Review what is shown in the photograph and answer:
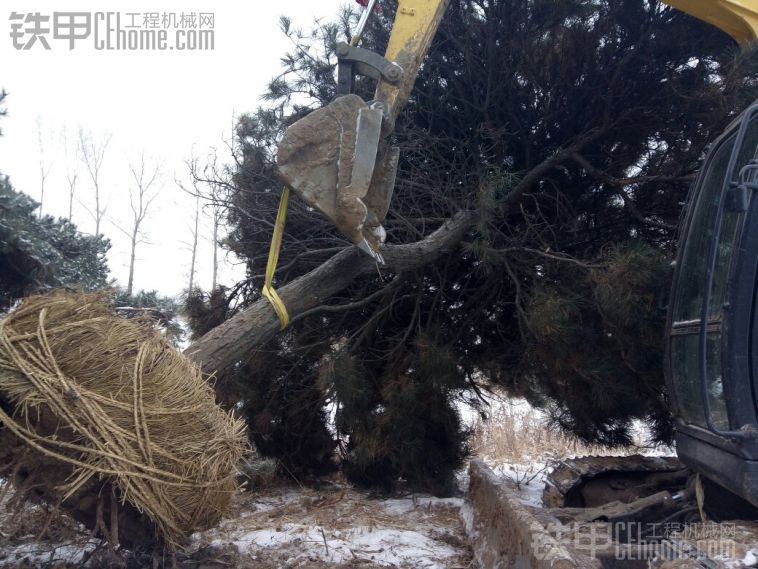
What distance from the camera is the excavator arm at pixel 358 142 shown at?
2.90 m

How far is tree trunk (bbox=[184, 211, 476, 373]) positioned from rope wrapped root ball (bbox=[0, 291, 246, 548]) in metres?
0.44

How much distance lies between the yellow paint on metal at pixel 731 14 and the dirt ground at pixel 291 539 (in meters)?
3.43

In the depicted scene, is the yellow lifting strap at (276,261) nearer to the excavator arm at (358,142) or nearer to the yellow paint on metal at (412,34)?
the excavator arm at (358,142)

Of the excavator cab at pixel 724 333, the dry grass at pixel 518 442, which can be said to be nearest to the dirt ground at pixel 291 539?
the excavator cab at pixel 724 333

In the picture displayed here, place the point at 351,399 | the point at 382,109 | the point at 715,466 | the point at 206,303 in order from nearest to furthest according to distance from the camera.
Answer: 1. the point at 715,466
2. the point at 382,109
3. the point at 351,399
4. the point at 206,303

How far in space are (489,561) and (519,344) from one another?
2.69m

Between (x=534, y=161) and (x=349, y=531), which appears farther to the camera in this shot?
(x=534, y=161)

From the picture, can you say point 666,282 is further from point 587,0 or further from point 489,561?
point 587,0

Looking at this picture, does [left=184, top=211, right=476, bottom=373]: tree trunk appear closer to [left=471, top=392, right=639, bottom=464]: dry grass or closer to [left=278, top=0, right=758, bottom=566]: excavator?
[left=278, top=0, right=758, bottom=566]: excavator

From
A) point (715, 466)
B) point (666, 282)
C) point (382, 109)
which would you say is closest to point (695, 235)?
point (666, 282)

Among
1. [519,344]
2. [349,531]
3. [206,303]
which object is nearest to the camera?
[349,531]

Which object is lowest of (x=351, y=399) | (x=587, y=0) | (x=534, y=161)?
(x=351, y=399)

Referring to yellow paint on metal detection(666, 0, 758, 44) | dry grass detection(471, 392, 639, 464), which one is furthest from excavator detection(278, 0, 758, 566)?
dry grass detection(471, 392, 639, 464)

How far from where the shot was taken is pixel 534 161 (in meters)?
5.68
